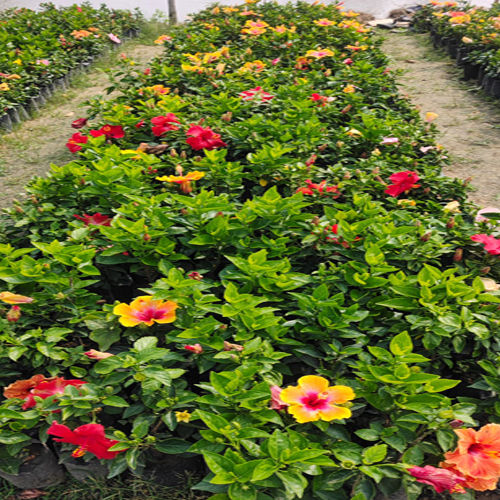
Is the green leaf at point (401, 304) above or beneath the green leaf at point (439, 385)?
above

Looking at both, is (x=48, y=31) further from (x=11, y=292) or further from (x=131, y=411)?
(x=131, y=411)

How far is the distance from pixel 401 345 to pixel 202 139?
5.23 feet

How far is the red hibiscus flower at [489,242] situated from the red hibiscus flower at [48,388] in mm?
1546

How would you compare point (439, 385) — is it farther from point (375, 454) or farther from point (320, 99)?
point (320, 99)

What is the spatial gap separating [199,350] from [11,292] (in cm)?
78

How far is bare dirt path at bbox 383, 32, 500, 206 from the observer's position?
13.4 ft

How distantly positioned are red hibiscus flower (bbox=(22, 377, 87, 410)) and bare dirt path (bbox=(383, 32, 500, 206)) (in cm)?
258

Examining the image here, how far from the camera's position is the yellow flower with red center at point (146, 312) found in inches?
67.5

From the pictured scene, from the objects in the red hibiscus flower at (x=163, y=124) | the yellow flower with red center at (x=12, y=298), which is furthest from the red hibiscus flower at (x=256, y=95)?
the yellow flower with red center at (x=12, y=298)

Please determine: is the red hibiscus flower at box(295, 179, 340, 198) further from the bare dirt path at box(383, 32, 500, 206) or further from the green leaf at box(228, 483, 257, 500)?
the green leaf at box(228, 483, 257, 500)

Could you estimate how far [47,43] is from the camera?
20.6 ft

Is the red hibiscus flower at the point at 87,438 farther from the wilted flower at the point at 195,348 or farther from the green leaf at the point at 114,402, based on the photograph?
the wilted flower at the point at 195,348

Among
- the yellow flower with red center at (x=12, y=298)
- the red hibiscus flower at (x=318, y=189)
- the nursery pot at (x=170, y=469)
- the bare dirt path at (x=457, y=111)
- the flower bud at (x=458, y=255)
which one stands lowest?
the nursery pot at (x=170, y=469)

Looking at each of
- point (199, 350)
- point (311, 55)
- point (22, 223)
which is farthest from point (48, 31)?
point (199, 350)
